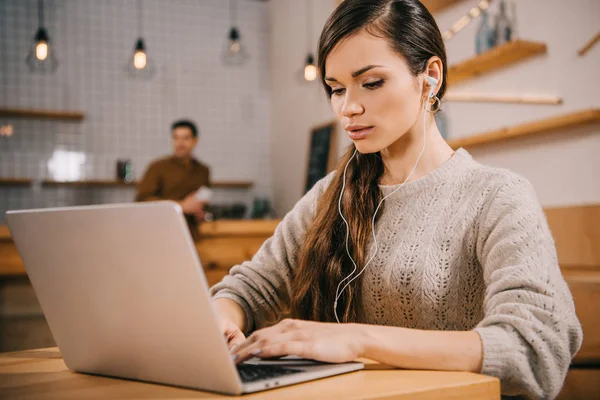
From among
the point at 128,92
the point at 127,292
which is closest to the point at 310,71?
the point at 128,92

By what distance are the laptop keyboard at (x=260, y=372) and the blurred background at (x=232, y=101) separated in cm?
247

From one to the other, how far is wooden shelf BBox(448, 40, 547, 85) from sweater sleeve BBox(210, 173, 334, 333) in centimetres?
200

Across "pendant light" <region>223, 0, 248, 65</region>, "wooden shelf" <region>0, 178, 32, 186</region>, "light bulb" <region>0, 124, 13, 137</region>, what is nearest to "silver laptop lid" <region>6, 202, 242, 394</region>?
"wooden shelf" <region>0, 178, 32, 186</region>

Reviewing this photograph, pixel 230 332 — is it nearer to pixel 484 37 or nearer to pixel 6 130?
pixel 484 37

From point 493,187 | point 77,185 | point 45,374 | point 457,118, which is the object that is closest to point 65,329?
point 45,374

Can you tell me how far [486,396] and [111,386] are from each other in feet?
1.67

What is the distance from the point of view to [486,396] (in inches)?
32.7

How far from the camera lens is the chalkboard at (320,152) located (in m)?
5.28

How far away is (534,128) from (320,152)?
249 cm

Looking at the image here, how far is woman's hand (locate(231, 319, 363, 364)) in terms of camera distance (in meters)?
0.89

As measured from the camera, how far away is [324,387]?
2.66 feet

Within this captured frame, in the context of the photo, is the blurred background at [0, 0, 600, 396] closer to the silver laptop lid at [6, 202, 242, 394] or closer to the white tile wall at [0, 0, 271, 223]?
the white tile wall at [0, 0, 271, 223]

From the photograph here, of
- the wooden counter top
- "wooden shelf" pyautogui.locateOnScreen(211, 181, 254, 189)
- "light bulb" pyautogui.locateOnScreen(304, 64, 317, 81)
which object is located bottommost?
the wooden counter top

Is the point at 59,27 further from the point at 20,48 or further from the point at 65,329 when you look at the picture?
the point at 65,329
